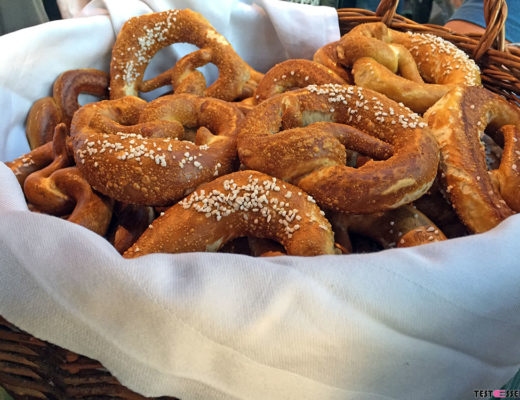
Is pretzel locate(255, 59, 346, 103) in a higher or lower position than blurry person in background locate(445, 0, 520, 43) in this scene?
higher

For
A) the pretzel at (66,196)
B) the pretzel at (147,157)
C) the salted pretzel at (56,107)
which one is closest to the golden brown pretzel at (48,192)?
the pretzel at (66,196)

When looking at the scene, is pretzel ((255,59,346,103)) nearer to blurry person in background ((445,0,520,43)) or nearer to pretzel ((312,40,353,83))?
pretzel ((312,40,353,83))

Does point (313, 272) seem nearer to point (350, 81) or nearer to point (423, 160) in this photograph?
point (423, 160)

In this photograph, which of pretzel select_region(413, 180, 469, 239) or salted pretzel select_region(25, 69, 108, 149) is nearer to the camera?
pretzel select_region(413, 180, 469, 239)

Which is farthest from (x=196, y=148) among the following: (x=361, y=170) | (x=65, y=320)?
(x=65, y=320)

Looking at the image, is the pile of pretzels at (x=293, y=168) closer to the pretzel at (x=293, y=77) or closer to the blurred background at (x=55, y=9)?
the pretzel at (x=293, y=77)

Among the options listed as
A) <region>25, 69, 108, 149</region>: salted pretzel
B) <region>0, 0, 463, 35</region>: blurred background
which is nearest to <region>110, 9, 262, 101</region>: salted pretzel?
<region>25, 69, 108, 149</region>: salted pretzel


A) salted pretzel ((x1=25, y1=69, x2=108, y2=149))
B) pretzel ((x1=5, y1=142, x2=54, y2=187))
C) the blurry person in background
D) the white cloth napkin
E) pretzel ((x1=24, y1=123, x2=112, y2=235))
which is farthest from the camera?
the blurry person in background
